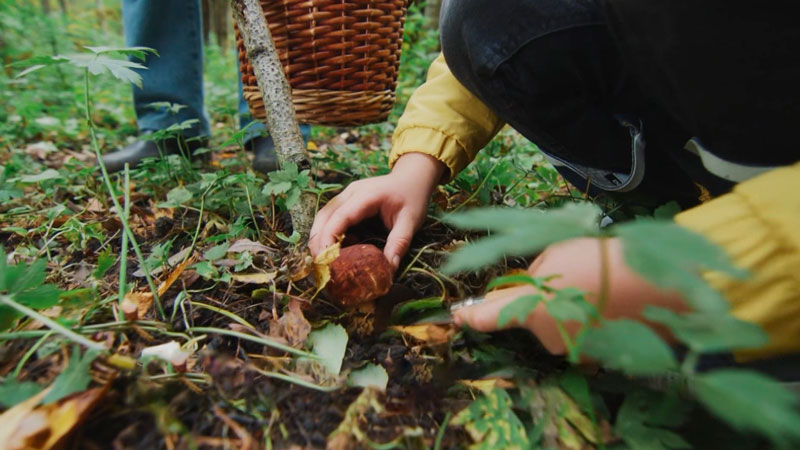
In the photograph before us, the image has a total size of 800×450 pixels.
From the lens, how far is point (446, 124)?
4.08 ft

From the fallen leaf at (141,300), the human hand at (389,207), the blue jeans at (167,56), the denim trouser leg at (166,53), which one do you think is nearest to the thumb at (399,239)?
the human hand at (389,207)

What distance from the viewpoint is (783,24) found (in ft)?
2.46

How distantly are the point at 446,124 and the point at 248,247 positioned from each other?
57cm

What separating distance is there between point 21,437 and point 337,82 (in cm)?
118

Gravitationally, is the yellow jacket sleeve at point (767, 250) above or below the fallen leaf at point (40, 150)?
above

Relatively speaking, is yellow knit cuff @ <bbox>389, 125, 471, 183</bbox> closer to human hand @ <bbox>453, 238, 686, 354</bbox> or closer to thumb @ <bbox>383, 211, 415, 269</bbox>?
thumb @ <bbox>383, 211, 415, 269</bbox>

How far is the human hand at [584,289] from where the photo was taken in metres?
0.65

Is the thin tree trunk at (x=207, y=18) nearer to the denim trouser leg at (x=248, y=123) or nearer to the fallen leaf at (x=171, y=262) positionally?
the denim trouser leg at (x=248, y=123)

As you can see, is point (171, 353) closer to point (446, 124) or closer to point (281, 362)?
point (281, 362)

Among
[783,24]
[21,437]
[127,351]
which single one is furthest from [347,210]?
[783,24]

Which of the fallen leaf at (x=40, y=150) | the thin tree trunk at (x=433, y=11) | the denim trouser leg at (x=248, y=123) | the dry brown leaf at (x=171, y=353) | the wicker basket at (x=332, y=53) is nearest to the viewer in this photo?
the dry brown leaf at (x=171, y=353)

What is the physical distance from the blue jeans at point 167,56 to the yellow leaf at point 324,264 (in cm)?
118

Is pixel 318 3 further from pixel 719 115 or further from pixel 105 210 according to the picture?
pixel 719 115

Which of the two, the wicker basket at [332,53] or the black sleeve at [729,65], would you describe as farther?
the wicker basket at [332,53]
